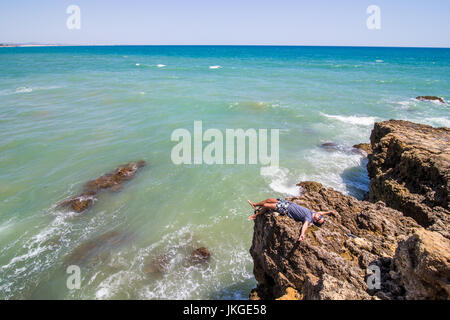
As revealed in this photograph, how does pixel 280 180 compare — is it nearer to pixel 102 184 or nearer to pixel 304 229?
pixel 304 229

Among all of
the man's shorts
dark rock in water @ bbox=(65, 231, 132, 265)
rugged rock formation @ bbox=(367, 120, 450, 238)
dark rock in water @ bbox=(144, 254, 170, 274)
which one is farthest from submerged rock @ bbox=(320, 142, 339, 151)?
dark rock in water @ bbox=(65, 231, 132, 265)

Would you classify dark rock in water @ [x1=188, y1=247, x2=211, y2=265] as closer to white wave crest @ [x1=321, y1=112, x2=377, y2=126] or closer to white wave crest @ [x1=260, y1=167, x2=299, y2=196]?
white wave crest @ [x1=260, y1=167, x2=299, y2=196]

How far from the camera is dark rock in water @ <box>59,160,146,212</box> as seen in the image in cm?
1300

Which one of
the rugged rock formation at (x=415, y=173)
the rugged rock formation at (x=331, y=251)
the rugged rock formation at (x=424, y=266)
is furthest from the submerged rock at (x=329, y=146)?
the rugged rock formation at (x=424, y=266)

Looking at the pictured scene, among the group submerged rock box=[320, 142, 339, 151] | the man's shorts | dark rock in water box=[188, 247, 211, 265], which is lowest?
dark rock in water box=[188, 247, 211, 265]

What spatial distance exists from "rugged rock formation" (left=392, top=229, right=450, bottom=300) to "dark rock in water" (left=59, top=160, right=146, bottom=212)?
1311 cm

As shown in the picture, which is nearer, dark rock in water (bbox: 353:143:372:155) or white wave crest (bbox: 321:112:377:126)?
dark rock in water (bbox: 353:143:372:155)

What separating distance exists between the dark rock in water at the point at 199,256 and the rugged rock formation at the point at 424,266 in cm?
678

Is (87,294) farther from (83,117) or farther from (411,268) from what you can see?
(83,117)

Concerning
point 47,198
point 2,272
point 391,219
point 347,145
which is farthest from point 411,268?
point 347,145

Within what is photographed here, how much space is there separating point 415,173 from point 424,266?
23.1 feet

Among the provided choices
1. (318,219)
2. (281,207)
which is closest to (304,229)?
(318,219)

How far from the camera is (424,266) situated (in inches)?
171

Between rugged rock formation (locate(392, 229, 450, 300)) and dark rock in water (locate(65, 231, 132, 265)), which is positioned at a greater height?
rugged rock formation (locate(392, 229, 450, 300))
